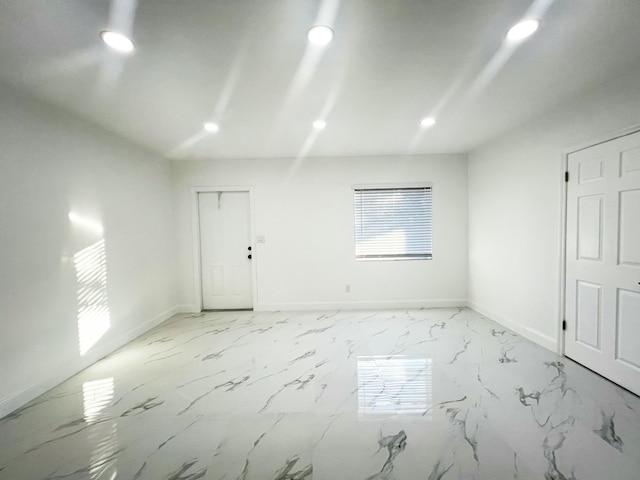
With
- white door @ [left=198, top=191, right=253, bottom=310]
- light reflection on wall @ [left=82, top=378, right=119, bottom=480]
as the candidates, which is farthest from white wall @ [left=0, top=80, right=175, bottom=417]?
white door @ [left=198, top=191, right=253, bottom=310]

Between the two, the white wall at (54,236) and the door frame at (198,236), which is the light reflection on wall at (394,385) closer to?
the door frame at (198,236)

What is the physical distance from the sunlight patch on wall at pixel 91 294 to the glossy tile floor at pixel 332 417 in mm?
334

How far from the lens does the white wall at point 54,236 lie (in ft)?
7.13

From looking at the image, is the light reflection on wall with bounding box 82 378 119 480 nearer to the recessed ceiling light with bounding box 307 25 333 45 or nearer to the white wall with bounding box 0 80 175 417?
the white wall with bounding box 0 80 175 417

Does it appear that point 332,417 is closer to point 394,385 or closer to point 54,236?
point 394,385

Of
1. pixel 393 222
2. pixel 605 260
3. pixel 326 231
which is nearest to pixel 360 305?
pixel 326 231

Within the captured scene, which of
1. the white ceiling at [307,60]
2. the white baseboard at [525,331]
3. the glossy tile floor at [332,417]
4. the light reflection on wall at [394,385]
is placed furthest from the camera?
the white baseboard at [525,331]

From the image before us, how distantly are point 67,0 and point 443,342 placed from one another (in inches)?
158

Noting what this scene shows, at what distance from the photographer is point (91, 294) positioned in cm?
294

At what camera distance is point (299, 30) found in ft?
5.38

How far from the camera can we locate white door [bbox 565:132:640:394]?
219 cm

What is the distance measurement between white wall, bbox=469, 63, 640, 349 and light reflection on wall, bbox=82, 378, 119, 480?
3907 millimetres

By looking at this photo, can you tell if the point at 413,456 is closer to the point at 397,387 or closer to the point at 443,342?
the point at 397,387

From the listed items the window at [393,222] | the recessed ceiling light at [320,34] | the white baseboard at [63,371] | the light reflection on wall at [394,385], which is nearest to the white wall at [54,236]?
the white baseboard at [63,371]
